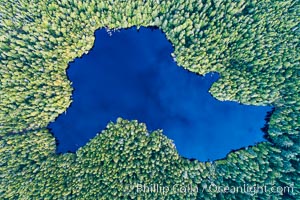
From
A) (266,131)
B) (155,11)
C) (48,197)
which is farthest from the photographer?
(266,131)

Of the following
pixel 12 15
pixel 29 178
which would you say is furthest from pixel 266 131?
pixel 12 15

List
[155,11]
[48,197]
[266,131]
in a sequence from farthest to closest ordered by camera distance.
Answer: [266,131]
[155,11]
[48,197]

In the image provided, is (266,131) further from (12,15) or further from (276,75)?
(12,15)

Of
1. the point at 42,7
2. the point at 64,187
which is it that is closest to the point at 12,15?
the point at 42,7

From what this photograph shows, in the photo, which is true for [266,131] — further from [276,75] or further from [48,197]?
[48,197]

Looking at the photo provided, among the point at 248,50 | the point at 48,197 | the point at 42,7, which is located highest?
the point at 248,50

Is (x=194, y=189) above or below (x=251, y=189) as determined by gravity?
below

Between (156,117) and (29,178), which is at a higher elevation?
(156,117)

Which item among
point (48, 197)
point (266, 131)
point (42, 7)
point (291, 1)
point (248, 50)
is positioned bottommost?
point (48, 197)

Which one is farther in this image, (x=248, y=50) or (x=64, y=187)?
(x=248, y=50)
